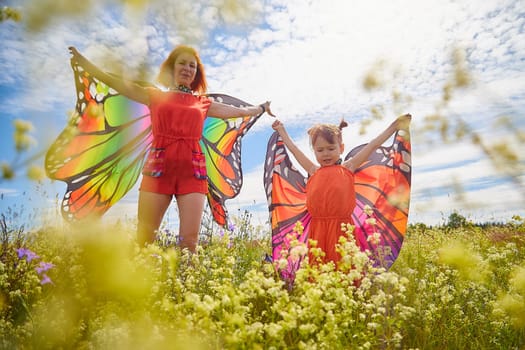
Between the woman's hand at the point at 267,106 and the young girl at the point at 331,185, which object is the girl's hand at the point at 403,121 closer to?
the young girl at the point at 331,185

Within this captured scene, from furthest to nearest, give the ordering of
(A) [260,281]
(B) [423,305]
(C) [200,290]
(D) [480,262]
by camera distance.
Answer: (D) [480,262] < (B) [423,305] < (C) [200,290] < (A) [260,281]

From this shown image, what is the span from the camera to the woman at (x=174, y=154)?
3.37 meters

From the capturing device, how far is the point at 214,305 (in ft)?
4.76

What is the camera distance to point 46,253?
9.95 ft

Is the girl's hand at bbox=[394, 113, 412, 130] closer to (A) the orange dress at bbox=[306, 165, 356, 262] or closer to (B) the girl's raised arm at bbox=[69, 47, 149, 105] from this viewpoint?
(A) the orange dress at bbox=[306, 165, 356, 262]

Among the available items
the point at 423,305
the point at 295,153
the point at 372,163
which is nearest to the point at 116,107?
the point at 295,153

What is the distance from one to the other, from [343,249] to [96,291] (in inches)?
44.8

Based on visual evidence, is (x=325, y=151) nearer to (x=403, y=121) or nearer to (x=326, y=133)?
(x=326, y=133)

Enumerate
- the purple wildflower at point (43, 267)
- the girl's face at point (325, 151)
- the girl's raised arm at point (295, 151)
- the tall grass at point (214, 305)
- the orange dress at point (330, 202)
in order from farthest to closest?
the girl's raised arm at point (295, 151), the girl's face at point (325, 151), the orange dress at point (330, 202), the purple wildflower at point (43, 267), the tall grass at point (214, 305)

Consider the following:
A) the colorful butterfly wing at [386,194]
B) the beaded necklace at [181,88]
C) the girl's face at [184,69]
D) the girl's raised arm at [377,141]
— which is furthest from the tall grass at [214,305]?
the girl's face at [184,69]

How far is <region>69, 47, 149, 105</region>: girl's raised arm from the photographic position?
3.43 meters

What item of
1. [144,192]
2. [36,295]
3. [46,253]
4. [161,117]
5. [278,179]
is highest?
[161,117]

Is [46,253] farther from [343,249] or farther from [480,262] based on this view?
[480,262]

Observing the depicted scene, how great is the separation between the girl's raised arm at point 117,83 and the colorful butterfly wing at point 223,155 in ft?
2.78
